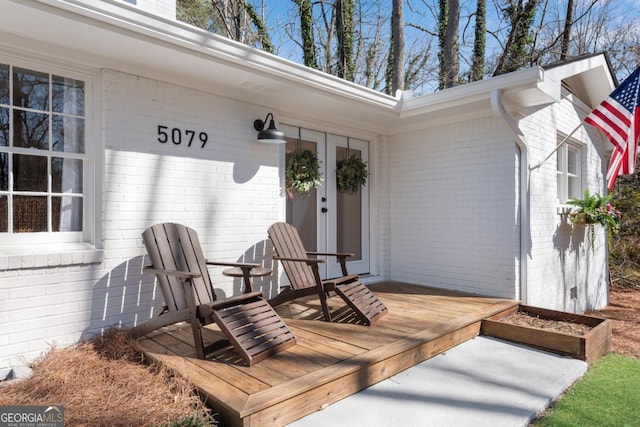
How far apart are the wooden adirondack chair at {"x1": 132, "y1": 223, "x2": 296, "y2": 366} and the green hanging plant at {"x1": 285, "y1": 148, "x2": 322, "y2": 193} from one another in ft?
5.21

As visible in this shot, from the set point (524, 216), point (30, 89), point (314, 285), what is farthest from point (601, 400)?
point (30, 89)

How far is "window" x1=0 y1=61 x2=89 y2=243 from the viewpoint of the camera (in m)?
2.72

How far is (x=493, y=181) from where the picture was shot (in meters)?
4.54

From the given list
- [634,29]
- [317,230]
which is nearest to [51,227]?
[317,230]

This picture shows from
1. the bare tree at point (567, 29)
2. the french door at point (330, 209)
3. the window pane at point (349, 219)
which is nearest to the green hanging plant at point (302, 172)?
the french door at point (330, 209)

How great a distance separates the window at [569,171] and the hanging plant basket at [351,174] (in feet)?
9.32

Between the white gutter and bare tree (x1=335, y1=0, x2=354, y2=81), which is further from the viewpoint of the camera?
bare tree (x1=335, y1=0, x2=354, y2=81)

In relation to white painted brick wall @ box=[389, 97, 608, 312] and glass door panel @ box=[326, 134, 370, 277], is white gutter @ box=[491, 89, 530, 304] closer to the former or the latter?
white painted brick wall @ box=[389, 97, 608, 312]

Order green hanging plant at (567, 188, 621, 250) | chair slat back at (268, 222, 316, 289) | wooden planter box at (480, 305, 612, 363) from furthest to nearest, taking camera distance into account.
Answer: green hanging plant at (567, 188, 621, 250) → chair slat back at (268, 222, 316, 289) → wooden planter box at (480, 305, 612, 363)

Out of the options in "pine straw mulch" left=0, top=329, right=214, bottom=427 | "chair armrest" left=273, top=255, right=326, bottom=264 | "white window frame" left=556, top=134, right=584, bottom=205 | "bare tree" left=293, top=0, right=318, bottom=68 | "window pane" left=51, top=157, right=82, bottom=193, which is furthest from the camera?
"bare tree" left=293, top=0, right=318, bottom=68

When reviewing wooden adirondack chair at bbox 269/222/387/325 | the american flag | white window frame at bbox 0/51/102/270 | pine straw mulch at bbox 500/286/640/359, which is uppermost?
the american flag

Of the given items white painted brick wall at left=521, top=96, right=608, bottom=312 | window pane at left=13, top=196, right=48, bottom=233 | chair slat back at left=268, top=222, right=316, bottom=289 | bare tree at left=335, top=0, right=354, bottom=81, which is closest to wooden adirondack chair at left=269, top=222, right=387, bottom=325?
chair slat back at left=268, top=222, right=316, bottom=289

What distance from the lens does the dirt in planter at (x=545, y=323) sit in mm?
3643

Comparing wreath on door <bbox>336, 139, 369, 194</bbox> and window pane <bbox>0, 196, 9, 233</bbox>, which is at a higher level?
wreath on door <bbox>336, 139, 369, 194</bbox>
